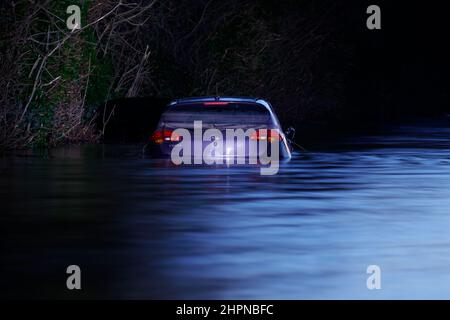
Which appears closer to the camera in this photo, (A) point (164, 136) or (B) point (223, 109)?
(A) point (164, 136)

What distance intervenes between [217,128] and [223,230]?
900 cm

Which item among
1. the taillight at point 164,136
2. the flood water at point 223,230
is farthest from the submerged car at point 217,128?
the flood water at point 223,230

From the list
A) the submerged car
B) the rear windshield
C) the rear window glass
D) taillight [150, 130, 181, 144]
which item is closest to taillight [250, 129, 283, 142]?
the submerged car

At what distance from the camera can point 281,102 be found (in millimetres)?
62094

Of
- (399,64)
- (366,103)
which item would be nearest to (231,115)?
(366,103)

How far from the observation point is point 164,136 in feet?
82.9

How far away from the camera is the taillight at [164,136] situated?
2517cm

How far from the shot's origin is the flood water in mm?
11922

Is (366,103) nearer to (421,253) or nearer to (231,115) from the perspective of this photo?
(231,115)

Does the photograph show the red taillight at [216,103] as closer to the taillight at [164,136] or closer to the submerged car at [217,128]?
the submerged car at [217,128]

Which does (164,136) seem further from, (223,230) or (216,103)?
(223,230)

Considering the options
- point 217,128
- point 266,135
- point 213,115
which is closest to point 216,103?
point 213,115

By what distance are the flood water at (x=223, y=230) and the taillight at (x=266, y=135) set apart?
0.67 meters

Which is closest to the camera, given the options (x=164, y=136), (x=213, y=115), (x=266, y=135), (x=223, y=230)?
(x=223, y=230)
